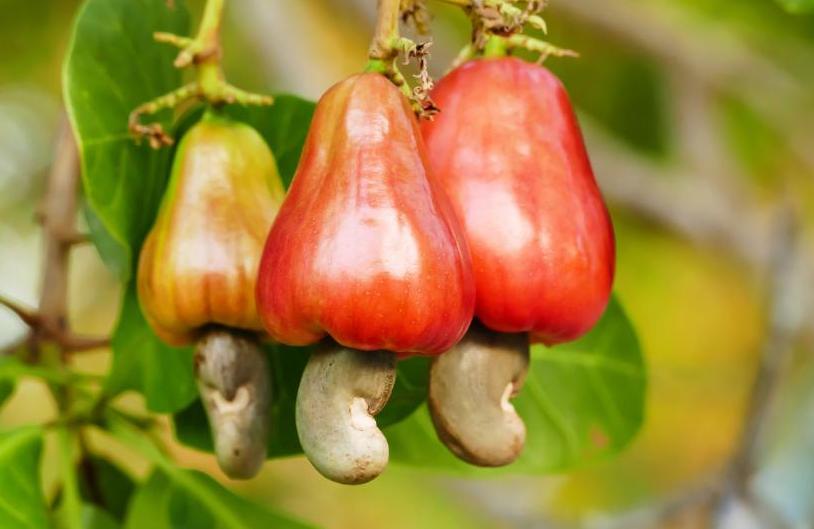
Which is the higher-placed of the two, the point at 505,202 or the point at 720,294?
the point at 505,202

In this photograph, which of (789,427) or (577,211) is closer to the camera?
(577,211)

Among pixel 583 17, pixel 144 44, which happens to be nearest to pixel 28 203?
pixel 583 17

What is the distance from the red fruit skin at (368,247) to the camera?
77 centimetres

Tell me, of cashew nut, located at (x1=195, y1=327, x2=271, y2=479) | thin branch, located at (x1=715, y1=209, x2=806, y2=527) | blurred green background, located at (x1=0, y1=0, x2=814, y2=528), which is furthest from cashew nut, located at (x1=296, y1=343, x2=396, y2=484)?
blurred green background, located at (x1=0, y1=0, x2=814, y2=528)

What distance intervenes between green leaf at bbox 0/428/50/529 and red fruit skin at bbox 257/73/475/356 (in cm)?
32

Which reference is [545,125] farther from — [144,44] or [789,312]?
[789,312]

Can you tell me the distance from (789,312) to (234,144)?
103 cm

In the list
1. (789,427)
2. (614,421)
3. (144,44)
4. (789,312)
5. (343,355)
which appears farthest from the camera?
(789,427)

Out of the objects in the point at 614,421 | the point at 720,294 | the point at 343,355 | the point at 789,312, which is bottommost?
the point at 720,294

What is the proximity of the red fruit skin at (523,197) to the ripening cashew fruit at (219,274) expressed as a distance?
0.46 ft

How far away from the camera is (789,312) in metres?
1.74

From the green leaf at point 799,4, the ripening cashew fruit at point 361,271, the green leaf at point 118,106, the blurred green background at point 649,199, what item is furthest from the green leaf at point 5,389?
the blurred green background at point 649,199

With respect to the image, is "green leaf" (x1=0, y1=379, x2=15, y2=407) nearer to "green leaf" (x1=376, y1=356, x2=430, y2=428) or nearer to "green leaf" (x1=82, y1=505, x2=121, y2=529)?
"green leaf" (x1=82, y1=505, x2=121, y2=529)

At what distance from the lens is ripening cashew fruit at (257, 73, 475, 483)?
770 millimetres
